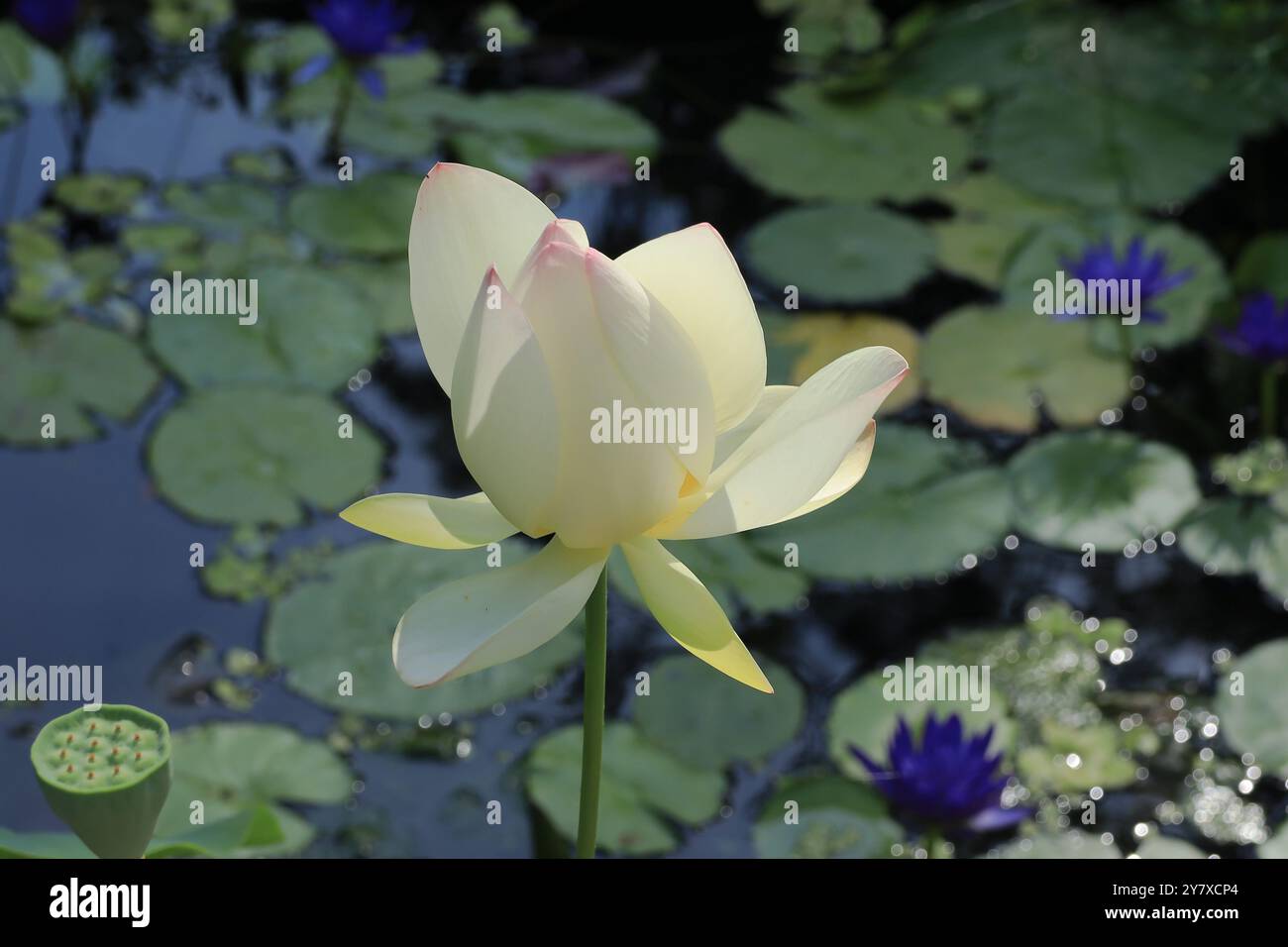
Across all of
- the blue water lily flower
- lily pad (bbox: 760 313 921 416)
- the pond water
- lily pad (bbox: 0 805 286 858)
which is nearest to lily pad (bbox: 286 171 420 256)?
the pond water

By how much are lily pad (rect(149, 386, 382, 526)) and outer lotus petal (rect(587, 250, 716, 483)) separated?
4.08 feet

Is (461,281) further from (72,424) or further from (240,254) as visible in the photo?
(240,254)

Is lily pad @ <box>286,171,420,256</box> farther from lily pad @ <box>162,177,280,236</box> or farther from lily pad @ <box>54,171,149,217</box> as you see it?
lily pad @ <box>54,171,149,217</box>

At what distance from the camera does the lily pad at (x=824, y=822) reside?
48.9 inches

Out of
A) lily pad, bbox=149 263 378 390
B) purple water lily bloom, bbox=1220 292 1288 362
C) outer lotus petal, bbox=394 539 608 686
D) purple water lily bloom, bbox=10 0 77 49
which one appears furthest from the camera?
purple water lily bloom, bbox=10 0 77 49

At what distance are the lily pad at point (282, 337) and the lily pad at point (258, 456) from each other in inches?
1.7

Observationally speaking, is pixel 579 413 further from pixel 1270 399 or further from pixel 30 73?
pixel 30 73

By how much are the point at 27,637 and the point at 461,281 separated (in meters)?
1.23

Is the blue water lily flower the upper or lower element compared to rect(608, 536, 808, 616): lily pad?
upper

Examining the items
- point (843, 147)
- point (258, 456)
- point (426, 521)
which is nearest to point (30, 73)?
point (258, 456)

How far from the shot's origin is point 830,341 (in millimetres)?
1800

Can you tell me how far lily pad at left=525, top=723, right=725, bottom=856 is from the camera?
124 cm

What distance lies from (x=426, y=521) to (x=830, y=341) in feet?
4.75

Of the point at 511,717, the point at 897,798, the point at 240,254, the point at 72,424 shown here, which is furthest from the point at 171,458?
the point at 897,798
